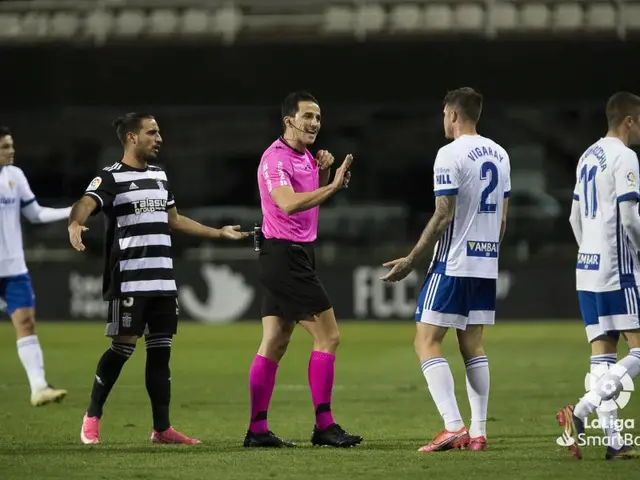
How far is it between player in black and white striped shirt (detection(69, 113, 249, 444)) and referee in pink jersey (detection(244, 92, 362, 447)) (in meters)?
0.35

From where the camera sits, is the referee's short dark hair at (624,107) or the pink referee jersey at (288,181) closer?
the referee's short dark hair at (624,107)

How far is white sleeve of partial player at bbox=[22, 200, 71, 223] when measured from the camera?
10.8 m

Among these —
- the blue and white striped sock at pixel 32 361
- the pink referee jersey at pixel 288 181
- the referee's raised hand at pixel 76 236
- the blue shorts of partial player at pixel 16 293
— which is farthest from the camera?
the blue shorts of partial player at pixel 16 293

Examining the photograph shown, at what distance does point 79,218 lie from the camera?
848 cm

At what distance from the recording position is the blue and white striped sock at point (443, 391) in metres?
8.05

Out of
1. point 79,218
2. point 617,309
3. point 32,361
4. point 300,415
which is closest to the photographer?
point 617,309

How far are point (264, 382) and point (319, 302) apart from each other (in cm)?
59

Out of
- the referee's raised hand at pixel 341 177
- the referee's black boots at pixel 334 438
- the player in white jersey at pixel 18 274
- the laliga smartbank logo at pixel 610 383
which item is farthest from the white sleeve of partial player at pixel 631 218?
the player in white jersey at pixel 18 274

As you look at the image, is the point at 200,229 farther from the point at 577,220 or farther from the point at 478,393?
the point at 577,220

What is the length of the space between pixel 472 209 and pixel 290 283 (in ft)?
3.97

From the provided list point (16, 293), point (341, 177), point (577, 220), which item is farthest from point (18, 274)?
point (577, 220)

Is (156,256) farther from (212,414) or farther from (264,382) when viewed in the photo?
(212,414)

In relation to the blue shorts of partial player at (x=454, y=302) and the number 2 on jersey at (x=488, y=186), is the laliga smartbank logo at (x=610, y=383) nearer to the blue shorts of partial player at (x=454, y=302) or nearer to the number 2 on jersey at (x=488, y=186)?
the blue shorts of partial player at (x=454, y=302)

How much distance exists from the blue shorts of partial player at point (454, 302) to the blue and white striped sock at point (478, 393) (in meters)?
0.23
